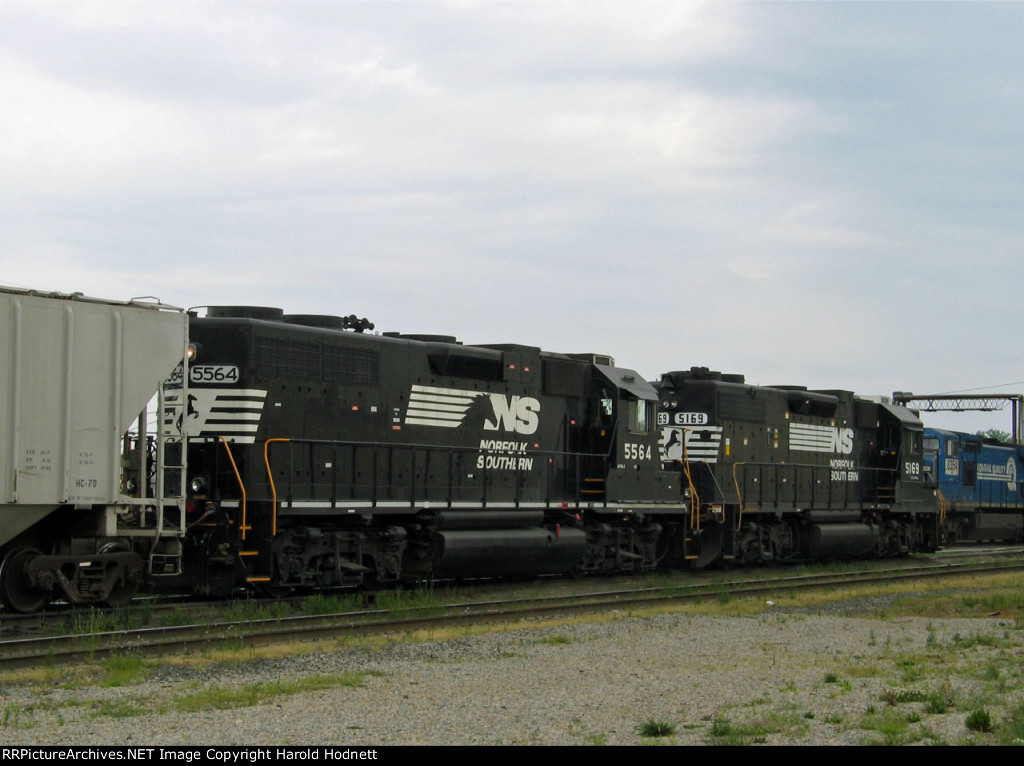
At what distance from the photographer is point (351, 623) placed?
1294cm

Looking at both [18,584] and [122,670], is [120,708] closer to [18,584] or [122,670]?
[122,670]

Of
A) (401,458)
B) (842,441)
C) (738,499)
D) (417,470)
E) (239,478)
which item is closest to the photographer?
(239,478)

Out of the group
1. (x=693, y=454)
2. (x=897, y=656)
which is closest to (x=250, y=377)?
(x=897, y=656)

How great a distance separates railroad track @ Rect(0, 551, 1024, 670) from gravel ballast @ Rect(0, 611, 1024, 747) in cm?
75

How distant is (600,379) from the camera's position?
810 inches

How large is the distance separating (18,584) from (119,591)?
112cm

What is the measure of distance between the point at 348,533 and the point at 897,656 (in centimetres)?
733

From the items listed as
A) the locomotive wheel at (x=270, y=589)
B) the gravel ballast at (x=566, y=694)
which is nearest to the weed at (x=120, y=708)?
the gravel ballast at (x=566, y=694)

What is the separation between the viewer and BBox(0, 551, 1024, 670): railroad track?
10758 mm

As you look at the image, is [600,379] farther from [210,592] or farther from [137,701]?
[137,701]

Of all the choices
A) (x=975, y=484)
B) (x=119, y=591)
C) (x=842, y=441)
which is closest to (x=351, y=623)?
(x=119, y=591)

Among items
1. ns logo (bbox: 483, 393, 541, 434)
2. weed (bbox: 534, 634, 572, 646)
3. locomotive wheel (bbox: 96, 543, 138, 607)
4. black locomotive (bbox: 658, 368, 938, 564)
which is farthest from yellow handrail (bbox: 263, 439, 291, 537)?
black locomotive (bbox: 658, 368, 938, 564)

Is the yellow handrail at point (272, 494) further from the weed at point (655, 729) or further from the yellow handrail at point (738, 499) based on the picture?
the yellow handrail at point (738, 499)

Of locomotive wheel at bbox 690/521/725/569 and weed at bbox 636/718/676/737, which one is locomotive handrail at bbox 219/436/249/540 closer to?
weed at bbox 636/718/676/737
